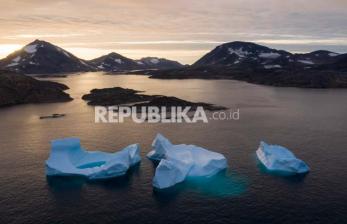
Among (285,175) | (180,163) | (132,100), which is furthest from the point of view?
(132,100)

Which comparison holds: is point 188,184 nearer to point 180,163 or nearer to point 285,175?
point 180,163

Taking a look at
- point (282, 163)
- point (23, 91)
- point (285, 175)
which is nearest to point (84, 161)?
point (282, 163)

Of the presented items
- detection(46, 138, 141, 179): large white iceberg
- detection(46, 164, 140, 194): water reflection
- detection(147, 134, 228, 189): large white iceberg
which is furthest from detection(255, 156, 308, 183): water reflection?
detection(46, 138, 141, 179): large white iceberg

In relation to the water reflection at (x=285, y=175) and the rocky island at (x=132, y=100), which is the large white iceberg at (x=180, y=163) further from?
the rocky island at (x=132, y=100)

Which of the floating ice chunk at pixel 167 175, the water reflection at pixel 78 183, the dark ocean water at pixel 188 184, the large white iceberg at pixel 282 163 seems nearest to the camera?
the dark ocean water at pixel 188 184

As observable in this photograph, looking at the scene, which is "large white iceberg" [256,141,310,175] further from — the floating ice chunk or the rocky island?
the rocky island

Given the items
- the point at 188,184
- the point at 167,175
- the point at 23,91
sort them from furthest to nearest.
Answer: the point at 23,91 → the point at 188,184 → the point at 167,175

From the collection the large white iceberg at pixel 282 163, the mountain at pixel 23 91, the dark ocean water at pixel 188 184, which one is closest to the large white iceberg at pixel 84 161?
the dark ocean water at pixel 188 184
